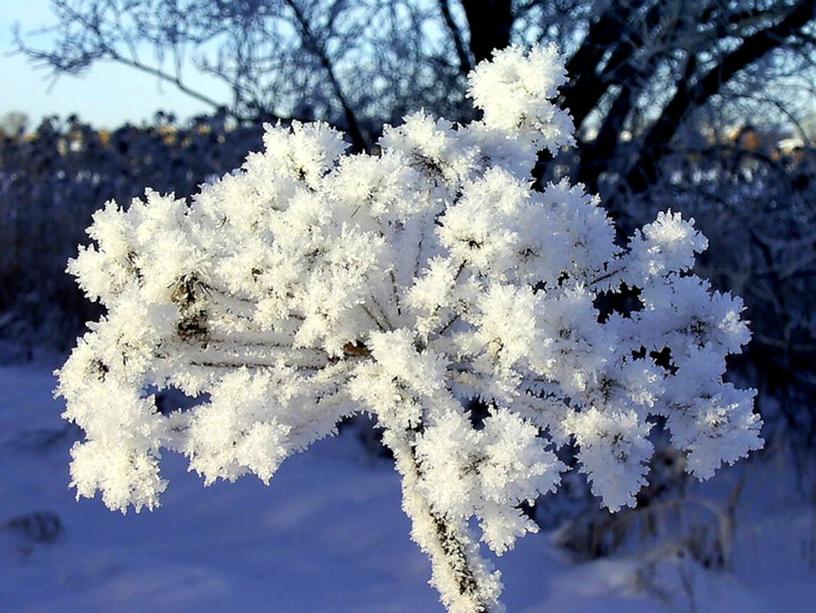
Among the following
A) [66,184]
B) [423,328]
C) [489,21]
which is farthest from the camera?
[66,184]

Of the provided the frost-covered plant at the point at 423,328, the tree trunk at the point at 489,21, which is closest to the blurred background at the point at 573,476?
the tree trunk at the point at 489,21

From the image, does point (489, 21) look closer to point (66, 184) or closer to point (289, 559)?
point (289, 559)

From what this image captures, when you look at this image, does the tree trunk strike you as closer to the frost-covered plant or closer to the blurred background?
the blurred background

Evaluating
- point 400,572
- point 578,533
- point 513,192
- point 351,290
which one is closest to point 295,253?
point 351,290

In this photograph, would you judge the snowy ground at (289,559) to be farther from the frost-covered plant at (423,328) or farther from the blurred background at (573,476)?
the frost-covered plant at (423,328)

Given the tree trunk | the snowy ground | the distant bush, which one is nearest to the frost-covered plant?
the snowy ground

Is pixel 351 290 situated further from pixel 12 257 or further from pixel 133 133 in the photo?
pixel 133 133

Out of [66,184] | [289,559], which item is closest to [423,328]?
[289,559]
